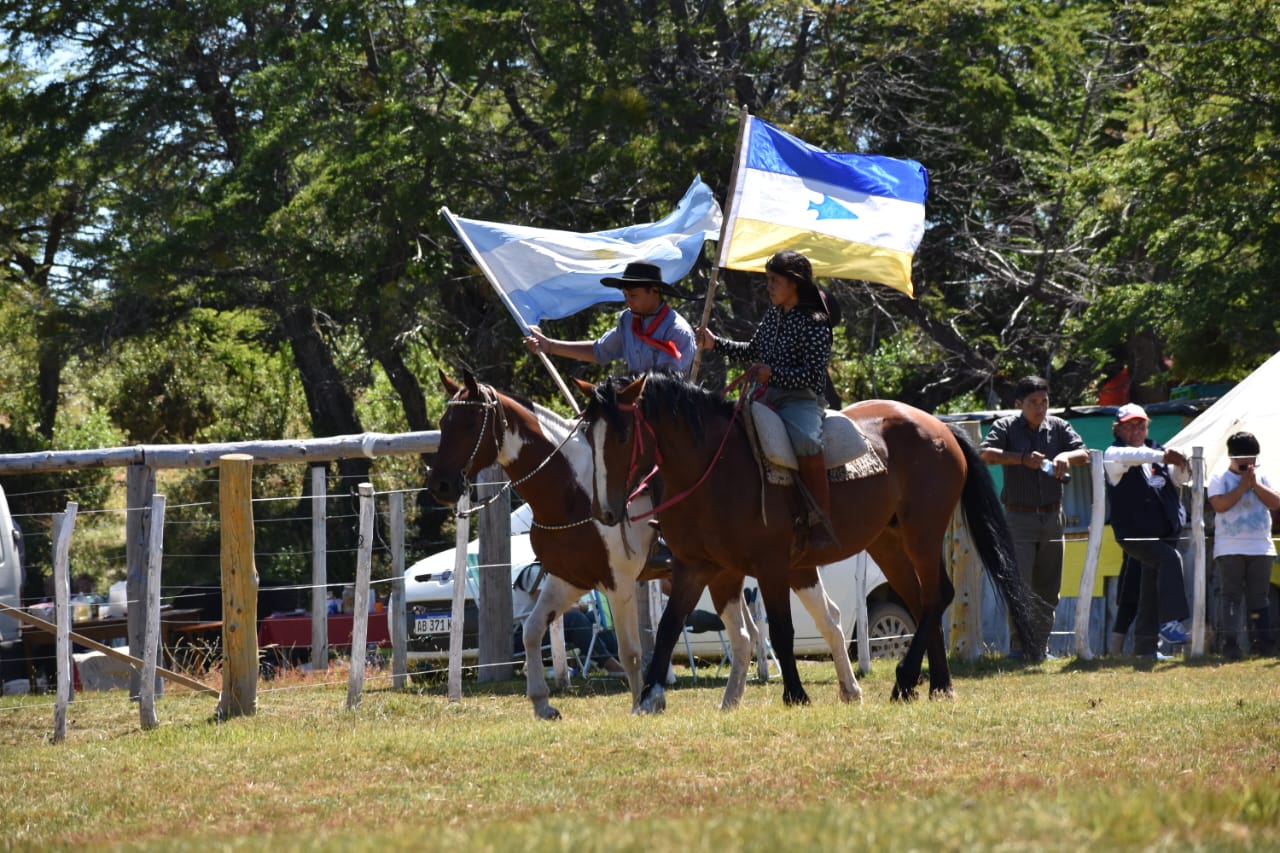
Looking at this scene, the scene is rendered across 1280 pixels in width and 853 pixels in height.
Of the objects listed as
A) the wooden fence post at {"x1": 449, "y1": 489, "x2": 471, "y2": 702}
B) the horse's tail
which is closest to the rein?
the horse's tail

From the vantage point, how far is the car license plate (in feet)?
47.1

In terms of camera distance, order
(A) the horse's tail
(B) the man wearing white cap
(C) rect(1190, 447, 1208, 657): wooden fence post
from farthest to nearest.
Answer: (B) the man wearing white cap < (C) rect(1190, 447, 1208, 657): wooden fence post < (A) the horse's tail

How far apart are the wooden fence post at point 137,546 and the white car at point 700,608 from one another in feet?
8.01

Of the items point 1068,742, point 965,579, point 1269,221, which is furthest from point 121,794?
point 1269,221

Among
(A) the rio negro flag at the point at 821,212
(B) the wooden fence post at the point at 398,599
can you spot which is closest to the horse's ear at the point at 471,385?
(B) the wooden fence post at the point at 398,599

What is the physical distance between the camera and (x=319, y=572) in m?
13.6

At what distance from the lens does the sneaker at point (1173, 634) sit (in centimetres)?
1431

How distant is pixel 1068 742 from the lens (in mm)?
7492

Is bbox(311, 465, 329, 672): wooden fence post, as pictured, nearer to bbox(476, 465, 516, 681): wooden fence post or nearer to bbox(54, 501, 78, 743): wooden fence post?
bbox(476, 465, 516, 681): wooden fence post

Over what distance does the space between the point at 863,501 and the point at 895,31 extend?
1413 cm

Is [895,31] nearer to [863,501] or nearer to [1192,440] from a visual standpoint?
[1192,440]

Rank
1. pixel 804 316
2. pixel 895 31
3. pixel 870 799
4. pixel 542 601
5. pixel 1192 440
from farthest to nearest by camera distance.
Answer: pixel 895 31
pixel 1192 440
pixel 542 601
pixel 804 316
pixel 870 799

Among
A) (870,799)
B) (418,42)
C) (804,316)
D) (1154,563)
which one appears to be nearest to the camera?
(870,799)

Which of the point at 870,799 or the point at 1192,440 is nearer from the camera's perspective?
the point at 870,799
